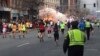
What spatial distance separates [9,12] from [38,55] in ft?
183

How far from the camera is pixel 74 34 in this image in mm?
11781

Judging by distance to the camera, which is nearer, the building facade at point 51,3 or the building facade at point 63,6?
the building facade at point 51,3

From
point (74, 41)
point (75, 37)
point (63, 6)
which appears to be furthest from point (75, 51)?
point (63, 6)

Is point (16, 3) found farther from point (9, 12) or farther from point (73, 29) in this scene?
point (73, 29)

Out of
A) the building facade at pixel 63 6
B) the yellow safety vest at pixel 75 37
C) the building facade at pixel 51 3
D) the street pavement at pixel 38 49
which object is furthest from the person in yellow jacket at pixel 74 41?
the building facade at pixel 63 6

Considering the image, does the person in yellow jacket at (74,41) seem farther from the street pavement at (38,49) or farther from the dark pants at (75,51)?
the street pavement at (38,49)

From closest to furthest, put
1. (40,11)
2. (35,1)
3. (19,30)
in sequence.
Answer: (19,30), (35,1), (40,11)

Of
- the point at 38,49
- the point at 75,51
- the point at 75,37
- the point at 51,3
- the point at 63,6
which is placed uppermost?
the point at 51,3

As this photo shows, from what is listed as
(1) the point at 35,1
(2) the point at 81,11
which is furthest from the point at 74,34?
(2) the point at 81,11

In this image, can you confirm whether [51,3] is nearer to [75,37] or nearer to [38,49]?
[38,49]

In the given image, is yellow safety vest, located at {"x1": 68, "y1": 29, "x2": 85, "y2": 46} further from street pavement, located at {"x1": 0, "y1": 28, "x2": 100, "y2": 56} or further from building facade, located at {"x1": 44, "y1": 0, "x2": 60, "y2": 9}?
building facade, located at {"x1": 44, "y1": 0, "x2": 60, "y2": 9}

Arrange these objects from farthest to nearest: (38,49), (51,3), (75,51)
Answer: (51,3) < (38,49) < (75,51)

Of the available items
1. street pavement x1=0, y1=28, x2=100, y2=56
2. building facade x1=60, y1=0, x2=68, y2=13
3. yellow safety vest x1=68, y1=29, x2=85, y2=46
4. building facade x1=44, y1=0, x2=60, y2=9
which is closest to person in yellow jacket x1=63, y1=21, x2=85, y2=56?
yellow safety vest x1=68, y1=29, x2=85, y2=46

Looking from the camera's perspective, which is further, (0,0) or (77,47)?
(0,0)
